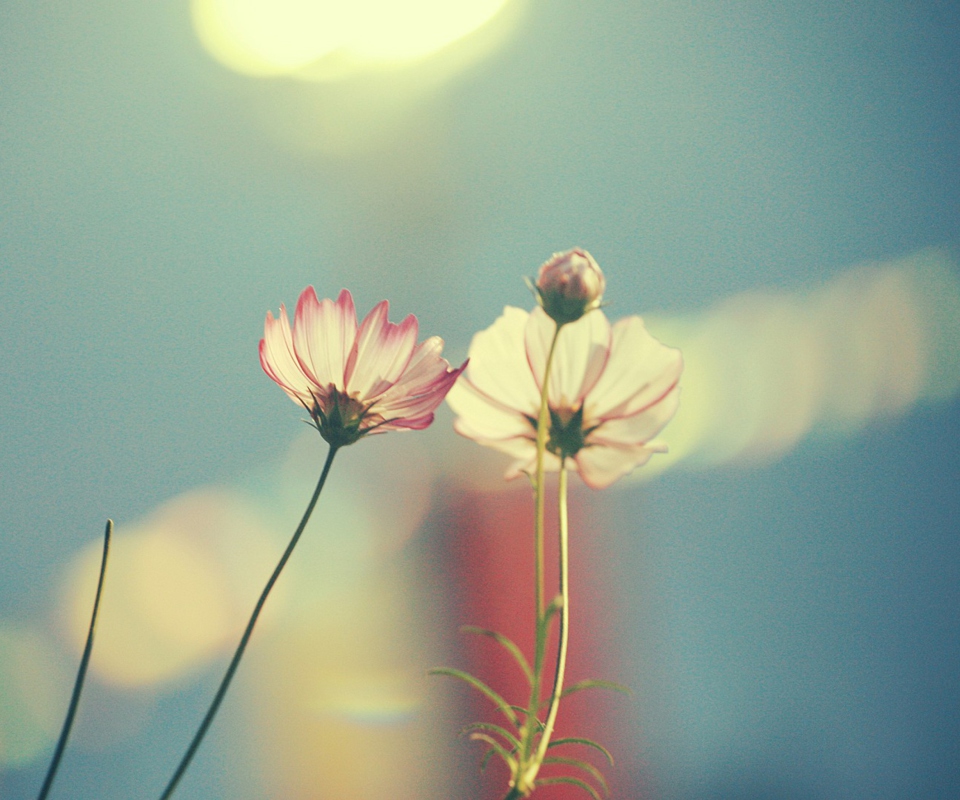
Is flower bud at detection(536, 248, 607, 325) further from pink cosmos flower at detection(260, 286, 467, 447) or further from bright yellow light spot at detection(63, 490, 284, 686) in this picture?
bright yellow light spot at detection(63, 490, 284, 686)

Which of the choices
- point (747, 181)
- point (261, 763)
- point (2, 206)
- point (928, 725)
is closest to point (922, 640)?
point (928, 725)

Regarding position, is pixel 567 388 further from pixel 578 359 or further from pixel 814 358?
pixel 814 358

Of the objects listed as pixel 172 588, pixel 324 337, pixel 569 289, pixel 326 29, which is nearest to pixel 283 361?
pixel 324 337

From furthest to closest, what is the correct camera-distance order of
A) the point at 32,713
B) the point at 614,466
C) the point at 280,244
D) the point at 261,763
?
1. the point at 280,244
2. the point at 261,763
3. the point at 32,713
4. the point at 614,466

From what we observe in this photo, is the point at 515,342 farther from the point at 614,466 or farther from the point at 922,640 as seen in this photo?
the point at 922,640

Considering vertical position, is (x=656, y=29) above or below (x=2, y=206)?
above

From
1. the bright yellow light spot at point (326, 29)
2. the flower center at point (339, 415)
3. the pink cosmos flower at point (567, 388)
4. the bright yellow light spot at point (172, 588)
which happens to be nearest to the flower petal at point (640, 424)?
the pink cosmos flower at point (567, 388)

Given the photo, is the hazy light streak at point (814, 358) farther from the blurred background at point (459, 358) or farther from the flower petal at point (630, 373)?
the flower petal at point (630, 373)

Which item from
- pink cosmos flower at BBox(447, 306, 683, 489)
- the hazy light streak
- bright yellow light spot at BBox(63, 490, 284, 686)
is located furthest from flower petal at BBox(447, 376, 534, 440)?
the hazy light streak
